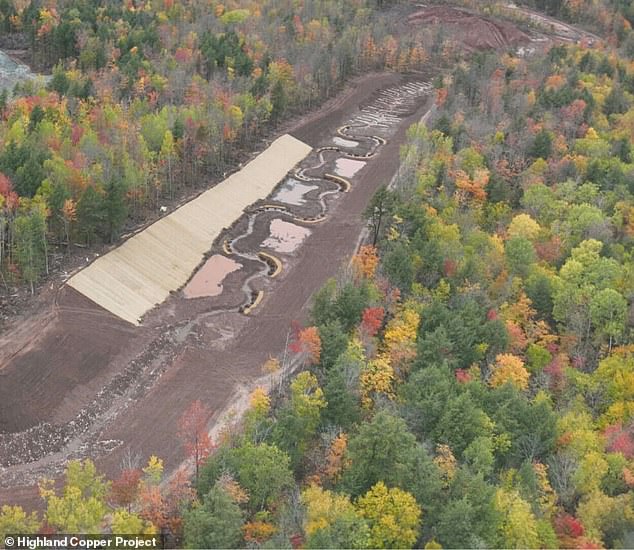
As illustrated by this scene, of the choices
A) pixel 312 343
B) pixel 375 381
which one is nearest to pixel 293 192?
pixel 312 343

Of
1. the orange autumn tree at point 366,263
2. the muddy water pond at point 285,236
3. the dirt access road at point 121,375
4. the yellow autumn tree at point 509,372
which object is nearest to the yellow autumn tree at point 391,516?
the dirt access road at point 121,375

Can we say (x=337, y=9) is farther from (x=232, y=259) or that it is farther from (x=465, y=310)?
(x=465, y=310)

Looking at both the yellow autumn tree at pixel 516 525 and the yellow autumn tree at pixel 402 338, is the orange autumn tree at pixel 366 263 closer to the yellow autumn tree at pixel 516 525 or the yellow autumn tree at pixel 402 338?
the yellow autumn tree at pixel 402 338

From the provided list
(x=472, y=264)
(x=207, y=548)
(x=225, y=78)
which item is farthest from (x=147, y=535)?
(x=225, y=78)

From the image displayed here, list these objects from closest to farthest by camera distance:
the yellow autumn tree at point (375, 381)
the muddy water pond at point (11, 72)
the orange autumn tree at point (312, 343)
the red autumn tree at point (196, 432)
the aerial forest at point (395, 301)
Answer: the aerial forest at point (395, 301), the red autumn tree at point (196, 432), the yellow autumn tree at point (375, 381), the orange autumn tree at point (312, 343), the muddy water pond at point (11, 72)

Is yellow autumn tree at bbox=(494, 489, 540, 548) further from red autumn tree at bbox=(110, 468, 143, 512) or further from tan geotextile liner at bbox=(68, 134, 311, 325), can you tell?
tan geotextile liner at bbox=(68, 134, 311, 325)

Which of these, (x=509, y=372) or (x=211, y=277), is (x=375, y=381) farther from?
(x=211, y=277)
